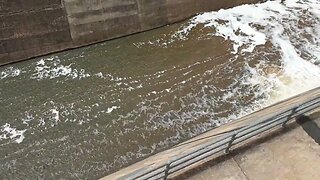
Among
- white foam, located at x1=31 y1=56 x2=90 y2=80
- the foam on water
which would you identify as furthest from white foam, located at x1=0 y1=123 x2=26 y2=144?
the foam on water

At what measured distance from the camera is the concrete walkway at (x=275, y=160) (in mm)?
7250

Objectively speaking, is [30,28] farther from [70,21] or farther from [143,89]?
[143,89]

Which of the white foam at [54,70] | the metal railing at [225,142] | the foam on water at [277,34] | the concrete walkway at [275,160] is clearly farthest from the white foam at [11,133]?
the foam on water at [277,34]

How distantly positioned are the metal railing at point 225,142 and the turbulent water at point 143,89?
4918 millimetres

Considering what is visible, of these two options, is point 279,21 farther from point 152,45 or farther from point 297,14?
point 152,45

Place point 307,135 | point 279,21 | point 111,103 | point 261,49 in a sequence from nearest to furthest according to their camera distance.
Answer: point 307,135 < point 111,103 < point 261,49 < point 279,21

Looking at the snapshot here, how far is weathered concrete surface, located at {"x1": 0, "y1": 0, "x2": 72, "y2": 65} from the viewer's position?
46.4 feet

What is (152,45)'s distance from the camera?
16.2 metres

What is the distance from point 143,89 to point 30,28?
5.27 metres


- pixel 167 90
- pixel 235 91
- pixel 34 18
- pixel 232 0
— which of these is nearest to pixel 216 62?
pixel 235 91

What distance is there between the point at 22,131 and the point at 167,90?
5454 mm

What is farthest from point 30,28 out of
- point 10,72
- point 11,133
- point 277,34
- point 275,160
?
point 277,34

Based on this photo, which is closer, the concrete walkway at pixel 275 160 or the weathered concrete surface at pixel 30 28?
the concrete walkway at pixel 275 160

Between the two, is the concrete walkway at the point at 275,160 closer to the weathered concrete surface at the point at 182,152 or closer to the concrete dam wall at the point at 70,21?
the weathered concrete surface at the point at 182,152
